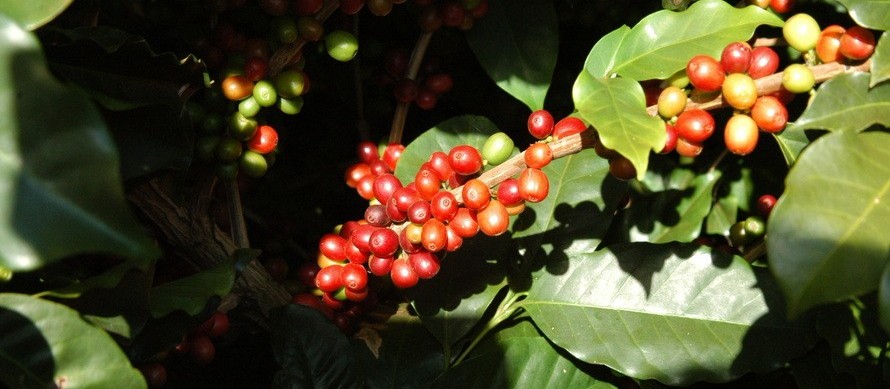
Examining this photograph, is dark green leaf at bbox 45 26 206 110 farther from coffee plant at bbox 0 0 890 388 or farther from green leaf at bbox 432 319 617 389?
green leaf at bbox 432 319 617 389

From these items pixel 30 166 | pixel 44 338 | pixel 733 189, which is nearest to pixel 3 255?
pixel 30 166

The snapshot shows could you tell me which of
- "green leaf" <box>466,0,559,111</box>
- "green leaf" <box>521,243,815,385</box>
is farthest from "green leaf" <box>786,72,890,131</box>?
"green leaf" <box>466,0,559,111</box>

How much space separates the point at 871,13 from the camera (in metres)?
1.02

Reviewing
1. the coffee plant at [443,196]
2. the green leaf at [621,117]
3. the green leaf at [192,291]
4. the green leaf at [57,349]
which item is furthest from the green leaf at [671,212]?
the green leaf at [57,349]

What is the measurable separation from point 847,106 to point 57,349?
1.04 meters

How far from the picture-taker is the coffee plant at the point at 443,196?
0.81 meters

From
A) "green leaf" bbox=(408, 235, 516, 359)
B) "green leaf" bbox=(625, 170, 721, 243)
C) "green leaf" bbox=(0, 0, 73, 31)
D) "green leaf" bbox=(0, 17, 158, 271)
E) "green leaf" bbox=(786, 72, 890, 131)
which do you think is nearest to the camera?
"green leaf" bbox=(0, 17, 158, 271)

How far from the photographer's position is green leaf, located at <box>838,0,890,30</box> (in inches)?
39.5

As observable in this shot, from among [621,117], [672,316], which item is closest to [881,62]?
[621,117]

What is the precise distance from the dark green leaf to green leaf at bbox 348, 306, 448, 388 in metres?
0.57

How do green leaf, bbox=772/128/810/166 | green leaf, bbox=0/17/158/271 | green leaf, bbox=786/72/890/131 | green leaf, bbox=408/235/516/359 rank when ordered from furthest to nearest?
green leaf, bbox=408/235/516/359 → green leaf, bbox=772/128/810/166 → green leaf, bbox=786/72/890/131 → green leaf, bbox=0/17/158/271

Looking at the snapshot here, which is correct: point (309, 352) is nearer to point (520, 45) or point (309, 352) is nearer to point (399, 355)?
point (399, 355)

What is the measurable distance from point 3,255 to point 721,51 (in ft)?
3.23

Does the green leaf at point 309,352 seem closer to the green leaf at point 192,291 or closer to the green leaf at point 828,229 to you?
the green leaf at point 192,291
